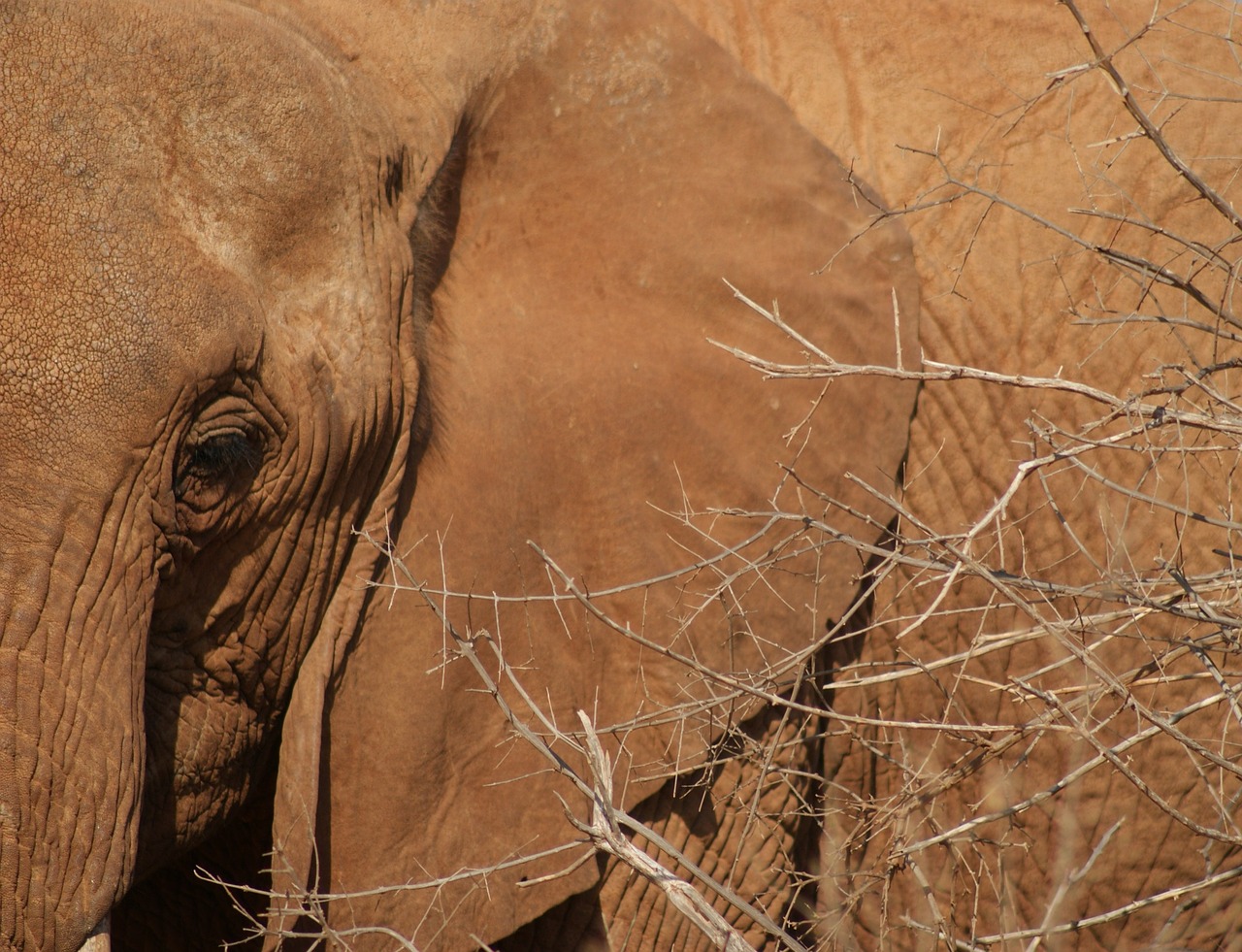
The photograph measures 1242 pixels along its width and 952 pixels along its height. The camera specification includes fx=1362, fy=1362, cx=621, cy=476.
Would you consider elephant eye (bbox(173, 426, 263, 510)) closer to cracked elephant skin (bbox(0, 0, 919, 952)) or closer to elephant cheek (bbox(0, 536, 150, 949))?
cracked elephant skin (bbox(0, 0, 919, 952))

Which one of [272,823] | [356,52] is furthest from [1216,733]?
[356,52]

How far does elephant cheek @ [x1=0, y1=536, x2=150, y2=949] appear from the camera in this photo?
1.64 metres

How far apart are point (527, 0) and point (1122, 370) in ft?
5.07

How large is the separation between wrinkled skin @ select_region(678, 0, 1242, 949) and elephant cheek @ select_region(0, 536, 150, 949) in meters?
1.50

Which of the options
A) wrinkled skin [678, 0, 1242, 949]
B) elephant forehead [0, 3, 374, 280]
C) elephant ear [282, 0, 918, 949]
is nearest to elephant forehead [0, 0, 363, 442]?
elephant forehead [0, 3, 374, 280]

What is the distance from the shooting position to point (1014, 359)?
9.67 feet

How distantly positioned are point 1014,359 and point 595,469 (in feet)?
3.72

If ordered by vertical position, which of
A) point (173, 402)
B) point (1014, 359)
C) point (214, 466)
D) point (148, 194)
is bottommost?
point (1014, 359)

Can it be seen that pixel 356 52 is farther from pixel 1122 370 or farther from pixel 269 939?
pixel 1122 370

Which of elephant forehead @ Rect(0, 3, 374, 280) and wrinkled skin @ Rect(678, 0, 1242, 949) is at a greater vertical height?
elephant forehead @ Rect(0, 3, 374, 280)

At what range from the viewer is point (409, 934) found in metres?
2.13

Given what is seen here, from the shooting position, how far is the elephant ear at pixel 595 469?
2.14m

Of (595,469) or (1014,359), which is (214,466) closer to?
(595,469)

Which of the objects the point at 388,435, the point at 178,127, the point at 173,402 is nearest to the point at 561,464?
the point at 388,435
